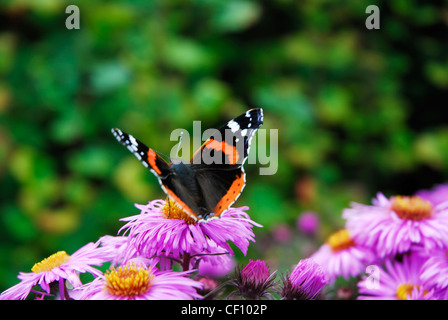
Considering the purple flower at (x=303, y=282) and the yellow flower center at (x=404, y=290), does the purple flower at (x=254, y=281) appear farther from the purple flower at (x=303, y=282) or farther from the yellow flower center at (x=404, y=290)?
the yellow flower center at (x=404, y=290)

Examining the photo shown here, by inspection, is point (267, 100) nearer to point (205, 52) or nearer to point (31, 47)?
point (205, 52)

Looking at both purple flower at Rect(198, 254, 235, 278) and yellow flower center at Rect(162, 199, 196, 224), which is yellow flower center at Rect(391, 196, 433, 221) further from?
yellow flower center at Rect(162, 199, 196, 224)

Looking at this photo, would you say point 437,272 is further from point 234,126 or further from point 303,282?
point 234,126

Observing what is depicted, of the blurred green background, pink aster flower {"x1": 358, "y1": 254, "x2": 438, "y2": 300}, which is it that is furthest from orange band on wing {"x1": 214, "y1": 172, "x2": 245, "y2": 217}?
the blurred green background

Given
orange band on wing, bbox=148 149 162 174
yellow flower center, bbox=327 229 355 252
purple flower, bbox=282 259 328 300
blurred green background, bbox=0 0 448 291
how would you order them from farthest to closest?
1. blurred green background, bbox=0 0 448 291
2. yellow flower center, bbox=327 229 355 252
3. orange band on wing, bbox=148 149 162 174
4. purple flower, bbox=282 259 328 300

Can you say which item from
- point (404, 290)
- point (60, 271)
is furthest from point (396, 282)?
point (60, 271)

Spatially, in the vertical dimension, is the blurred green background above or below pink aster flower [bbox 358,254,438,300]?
above

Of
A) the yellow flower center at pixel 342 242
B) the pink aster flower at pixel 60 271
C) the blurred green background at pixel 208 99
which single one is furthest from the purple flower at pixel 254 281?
the blurred green background at pixel 208 99

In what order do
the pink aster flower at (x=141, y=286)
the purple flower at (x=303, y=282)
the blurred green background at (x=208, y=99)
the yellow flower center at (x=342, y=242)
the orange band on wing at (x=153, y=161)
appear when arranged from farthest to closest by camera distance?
the blurred green background at (x=208, y=99), the yellow flower center at (x=342, y=242), the orange band on wing at (x=153, y=161), the purple flower at (x=303, y=282), the pink aster flower at (x=141, y=286)
